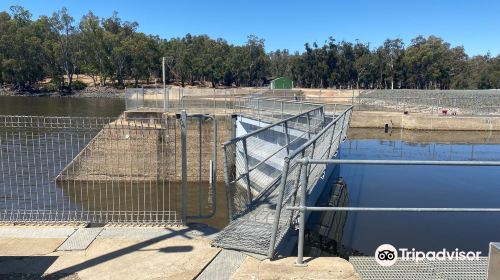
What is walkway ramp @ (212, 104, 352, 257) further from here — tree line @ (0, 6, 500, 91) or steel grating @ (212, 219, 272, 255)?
tree line @ (0, 6, 500, 91)

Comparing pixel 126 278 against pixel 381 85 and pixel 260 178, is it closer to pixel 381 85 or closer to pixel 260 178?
pixel 260 178

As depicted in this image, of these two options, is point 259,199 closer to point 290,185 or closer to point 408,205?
point 290,185

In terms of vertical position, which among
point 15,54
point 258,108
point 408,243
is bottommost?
point 408,243

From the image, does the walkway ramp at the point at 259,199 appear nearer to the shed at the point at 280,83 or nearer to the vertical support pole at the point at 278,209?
the vertical support pole at the point at 278,209

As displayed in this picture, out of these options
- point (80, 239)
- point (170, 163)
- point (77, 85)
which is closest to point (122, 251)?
point (80, 239)

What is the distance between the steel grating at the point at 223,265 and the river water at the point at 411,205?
12.6 feet

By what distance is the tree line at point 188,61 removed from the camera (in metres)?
96.1

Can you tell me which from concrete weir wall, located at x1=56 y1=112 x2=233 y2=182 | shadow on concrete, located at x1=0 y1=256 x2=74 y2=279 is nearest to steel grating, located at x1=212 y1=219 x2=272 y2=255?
shadow on concrete, located at x1=0 y1=256 x2=74 y2=279

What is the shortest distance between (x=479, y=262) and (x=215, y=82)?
362 ft

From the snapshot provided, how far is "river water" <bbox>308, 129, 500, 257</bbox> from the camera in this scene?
35.3 ft

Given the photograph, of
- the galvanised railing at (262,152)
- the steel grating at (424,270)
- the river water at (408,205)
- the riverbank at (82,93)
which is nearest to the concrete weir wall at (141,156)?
the river water at (408,205)

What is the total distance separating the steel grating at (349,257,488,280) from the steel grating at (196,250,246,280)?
Answer: 1.40 meters

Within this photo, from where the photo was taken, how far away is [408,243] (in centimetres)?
1083

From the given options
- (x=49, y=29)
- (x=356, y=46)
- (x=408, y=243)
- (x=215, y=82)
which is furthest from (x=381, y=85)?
(x=408, y=243)
